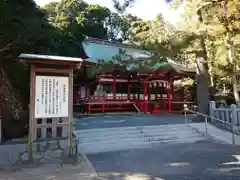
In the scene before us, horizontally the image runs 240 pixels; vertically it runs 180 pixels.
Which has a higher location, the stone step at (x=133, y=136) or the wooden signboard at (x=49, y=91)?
the wooden signboard at (x=49, y=91)

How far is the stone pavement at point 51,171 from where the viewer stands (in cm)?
512

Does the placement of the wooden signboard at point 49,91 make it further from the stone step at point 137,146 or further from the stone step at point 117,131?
the stone step at point 117,131

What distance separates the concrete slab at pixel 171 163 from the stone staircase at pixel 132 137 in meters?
0.66

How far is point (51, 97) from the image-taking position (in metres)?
6.39

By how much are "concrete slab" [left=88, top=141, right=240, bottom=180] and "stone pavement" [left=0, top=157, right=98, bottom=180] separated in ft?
1.15

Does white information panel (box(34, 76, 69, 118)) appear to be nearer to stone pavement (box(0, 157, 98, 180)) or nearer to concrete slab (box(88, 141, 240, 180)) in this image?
stone pavement (box(0, 157, 98, 180))

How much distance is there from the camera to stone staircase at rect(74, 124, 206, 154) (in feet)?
26.7

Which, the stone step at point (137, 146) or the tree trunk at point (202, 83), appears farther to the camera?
the tree trunk at point (202, 83)

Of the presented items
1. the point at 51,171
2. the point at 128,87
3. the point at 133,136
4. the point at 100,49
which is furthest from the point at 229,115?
the point at 100,49

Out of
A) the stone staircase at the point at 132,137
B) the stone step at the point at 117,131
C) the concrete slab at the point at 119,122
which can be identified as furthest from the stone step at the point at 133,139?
the concrete slab at the point at 119,122

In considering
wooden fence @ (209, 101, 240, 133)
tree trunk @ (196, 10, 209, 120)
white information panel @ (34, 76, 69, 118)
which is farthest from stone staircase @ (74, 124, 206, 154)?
tree trunk @ (196, 10, 209, 120)

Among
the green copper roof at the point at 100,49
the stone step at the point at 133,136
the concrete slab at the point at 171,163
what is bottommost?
the concrete slab at the point at 171,163

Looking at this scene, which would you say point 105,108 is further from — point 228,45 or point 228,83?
point 228,83

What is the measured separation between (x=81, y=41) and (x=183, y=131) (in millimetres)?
14763
